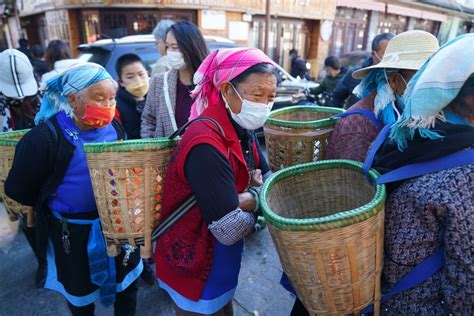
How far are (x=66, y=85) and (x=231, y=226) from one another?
119cm

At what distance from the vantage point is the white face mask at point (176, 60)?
2447mm

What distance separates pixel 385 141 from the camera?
1.25 m

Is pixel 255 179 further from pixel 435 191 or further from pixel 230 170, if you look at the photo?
pixel 435 191

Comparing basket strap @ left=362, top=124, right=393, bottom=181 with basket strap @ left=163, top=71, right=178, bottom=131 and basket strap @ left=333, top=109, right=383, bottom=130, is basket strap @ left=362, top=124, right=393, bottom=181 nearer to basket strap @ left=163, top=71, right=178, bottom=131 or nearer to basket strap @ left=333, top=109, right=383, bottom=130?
basket strap @ left=333, top=109, right=383, bottom=130

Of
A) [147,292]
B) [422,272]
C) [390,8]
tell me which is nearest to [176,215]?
[422,272]

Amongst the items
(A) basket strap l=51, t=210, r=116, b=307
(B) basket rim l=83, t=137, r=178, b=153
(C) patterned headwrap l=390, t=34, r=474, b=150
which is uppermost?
(C) patterned headwrap l=390, t=34, r=474, b=150

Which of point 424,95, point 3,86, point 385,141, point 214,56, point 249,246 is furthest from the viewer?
point 249,246

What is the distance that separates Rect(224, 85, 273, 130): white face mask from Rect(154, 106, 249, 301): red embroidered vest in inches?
2.2

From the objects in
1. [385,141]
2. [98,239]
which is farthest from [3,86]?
[385,141]

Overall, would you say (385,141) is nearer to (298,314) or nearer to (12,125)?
(298,314)

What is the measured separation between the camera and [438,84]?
37.9 inches

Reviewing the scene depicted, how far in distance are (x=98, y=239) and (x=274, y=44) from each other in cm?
1195

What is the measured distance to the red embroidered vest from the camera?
127 centimetres

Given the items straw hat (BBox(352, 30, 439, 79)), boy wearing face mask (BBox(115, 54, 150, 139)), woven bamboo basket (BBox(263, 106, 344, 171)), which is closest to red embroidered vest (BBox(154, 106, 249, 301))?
woven bamboo basket (BBox(263, 106, 344, 171))
